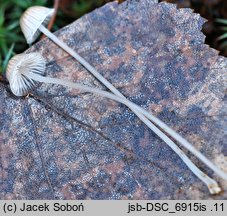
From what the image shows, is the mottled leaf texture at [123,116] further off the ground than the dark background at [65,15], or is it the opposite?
the dark background at [65,15]

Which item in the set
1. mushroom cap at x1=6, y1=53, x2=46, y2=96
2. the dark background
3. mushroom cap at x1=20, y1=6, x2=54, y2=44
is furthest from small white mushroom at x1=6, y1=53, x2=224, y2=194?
the dark background

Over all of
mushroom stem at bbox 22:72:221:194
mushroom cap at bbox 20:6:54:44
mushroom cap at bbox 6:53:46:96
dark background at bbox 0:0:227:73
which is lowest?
mushroom stem at bbox 22:72:221:194

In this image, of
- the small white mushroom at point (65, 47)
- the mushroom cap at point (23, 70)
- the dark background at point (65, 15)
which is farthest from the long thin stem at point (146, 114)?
the dark background at point (65, 15)

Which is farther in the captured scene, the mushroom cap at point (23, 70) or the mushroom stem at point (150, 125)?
the mushroom cap at point (23, 70)

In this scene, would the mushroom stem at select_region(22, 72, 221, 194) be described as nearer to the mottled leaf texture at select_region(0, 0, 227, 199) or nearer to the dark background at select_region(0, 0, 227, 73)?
the mottled leaf texture at select_region(0, 0, 227, 199)

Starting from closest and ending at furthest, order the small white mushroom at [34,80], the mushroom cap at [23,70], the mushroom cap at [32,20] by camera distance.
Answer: the small white mushroom at [34,80]
the mushroom cap at [23,70]
the mushroom cap at [32,20]

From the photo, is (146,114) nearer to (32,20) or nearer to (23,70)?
(23,70)

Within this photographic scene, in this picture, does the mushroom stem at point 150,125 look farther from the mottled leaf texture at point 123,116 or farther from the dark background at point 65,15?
the dark background at point 65,15
